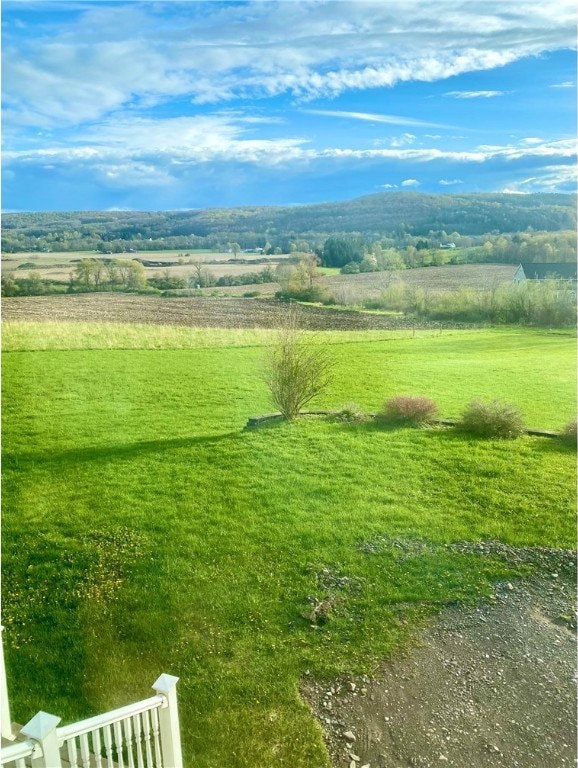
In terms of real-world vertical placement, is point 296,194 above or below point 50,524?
above

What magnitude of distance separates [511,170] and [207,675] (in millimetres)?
3116

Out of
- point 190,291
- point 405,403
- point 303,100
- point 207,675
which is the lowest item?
point 207,675

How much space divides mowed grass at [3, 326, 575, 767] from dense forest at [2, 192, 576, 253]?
614 mm

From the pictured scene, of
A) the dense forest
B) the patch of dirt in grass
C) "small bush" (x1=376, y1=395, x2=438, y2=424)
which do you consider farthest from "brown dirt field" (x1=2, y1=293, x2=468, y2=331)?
the patch of dirt in grass

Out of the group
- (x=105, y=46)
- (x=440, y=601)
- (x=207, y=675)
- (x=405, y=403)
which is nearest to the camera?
(x=207, y=675)

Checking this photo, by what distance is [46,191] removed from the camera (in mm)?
4199

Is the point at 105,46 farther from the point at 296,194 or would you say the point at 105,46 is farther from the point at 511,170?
the point at 511,170

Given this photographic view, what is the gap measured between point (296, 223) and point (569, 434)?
80.3 inches

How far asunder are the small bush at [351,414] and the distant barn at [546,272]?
118 centimetres

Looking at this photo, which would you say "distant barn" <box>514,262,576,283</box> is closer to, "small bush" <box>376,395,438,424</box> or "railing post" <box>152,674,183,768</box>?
"small bush" <box>376,395,438,424</box>

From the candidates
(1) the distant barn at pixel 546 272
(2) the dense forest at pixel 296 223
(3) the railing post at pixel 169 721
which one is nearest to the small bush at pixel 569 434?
(1) the distant barn at pixel 546 272

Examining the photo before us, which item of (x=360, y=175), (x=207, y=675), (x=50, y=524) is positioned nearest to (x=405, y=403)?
(x=360, y=175)

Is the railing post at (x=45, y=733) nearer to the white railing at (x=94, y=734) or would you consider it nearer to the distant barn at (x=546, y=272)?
the white railing at (x=94, y=734)

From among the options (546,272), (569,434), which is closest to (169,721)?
(569,434)
